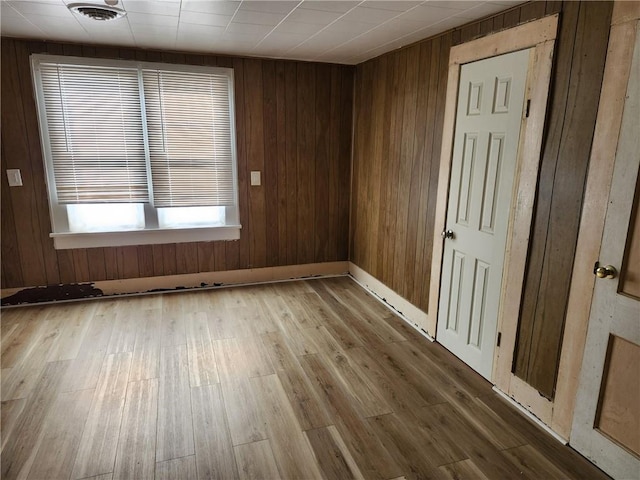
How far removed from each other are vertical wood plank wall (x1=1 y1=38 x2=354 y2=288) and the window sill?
0.21 feet

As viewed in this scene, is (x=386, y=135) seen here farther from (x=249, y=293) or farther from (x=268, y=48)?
(x=249, y=293)

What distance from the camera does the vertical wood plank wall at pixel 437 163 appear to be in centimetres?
203

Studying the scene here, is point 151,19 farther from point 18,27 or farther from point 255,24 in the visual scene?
point 18,27

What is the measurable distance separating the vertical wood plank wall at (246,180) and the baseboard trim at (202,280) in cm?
6

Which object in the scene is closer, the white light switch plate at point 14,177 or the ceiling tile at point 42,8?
the ceiling tile at point 42,8

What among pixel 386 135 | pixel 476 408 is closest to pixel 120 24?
pixel 386 135

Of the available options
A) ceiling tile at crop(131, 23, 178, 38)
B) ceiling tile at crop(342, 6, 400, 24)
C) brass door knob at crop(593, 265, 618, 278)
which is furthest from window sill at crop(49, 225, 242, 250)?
brass door knob at crop(593, 265, 618, 278)

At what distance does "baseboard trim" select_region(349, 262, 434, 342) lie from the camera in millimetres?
3488

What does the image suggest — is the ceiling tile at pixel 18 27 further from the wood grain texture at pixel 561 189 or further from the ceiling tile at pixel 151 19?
the wood grain texture at pixel 561 189

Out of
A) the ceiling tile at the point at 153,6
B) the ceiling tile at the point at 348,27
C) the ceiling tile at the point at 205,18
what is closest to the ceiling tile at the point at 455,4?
the ceiling tile at the point at 348,27

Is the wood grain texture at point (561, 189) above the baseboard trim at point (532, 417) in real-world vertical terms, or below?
above

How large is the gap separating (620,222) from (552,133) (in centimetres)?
60

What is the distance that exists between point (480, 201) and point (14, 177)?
13.0 feet

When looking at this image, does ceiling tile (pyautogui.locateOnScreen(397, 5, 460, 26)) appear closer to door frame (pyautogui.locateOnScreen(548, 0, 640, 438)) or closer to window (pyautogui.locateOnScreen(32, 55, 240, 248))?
door frame (pyautogui.locateOnScreen(548, 0, 640, 438))
